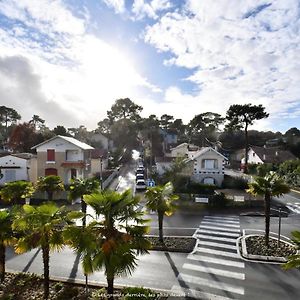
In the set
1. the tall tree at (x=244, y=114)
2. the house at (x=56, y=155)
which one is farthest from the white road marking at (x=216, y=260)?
the tall tree at (x=244, y=114)

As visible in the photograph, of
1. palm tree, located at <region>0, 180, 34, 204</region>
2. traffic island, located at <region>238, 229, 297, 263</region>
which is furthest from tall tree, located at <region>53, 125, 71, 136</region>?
traffic island, located at <region>238, 229, 297, 263</region>

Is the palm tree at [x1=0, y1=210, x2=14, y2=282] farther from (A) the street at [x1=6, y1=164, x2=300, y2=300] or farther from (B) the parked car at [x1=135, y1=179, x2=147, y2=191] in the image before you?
(B) the parked car at [x1=135, y1=179, x2=147, y2=191]

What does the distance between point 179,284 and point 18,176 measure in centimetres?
3238

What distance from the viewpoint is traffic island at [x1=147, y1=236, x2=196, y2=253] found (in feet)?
60.8

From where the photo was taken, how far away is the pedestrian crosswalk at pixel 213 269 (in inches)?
518

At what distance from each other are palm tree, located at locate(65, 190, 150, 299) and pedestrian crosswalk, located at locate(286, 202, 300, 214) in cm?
2362

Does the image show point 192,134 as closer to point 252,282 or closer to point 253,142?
point 253,142

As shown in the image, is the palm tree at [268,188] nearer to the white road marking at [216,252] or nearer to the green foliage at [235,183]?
the white road marking at [216,252]

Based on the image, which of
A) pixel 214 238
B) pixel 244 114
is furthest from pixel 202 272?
pixel 244 114

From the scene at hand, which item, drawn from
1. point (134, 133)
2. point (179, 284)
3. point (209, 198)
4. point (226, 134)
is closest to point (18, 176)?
point (209, 198)

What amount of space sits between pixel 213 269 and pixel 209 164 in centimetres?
2782

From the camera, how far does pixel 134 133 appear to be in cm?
8631

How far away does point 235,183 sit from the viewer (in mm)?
41375

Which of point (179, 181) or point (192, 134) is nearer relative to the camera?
point (179, 181)
